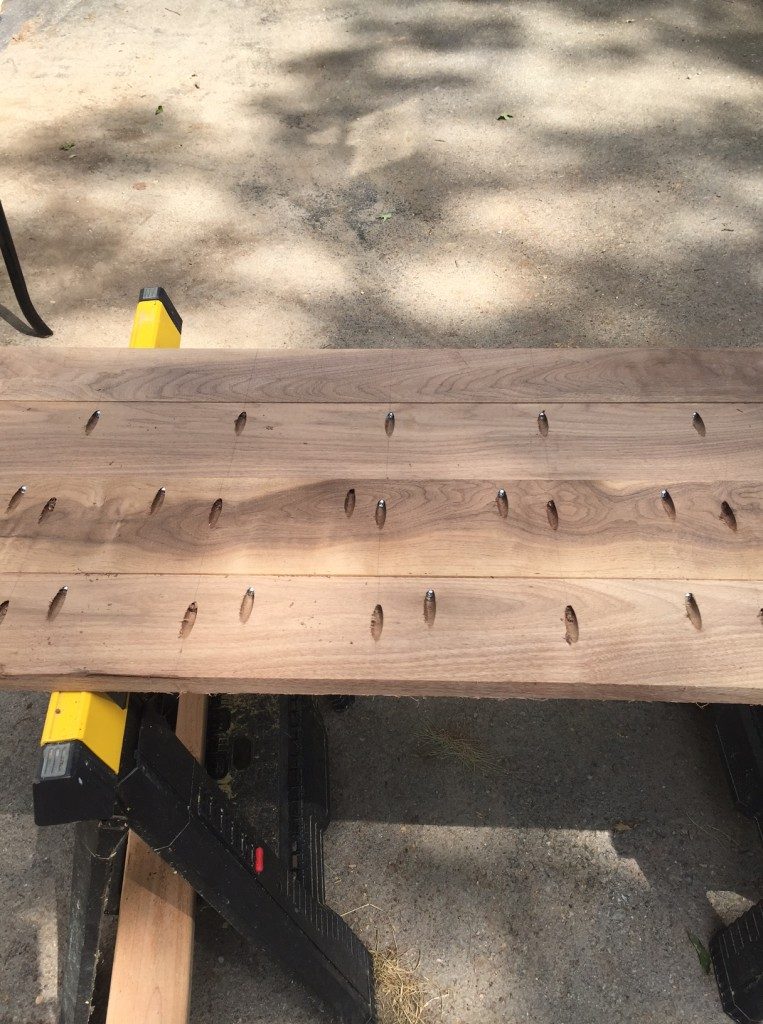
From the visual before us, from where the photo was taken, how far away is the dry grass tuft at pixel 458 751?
2.23 m

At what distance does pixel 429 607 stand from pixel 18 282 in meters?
2.65

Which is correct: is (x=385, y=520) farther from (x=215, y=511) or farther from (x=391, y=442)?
(x=215, y=511)

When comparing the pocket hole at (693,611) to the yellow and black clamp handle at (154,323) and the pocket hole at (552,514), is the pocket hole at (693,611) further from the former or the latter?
the yellow and black clamp handle at (154,323)

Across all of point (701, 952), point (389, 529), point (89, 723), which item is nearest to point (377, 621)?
point (389, 529)

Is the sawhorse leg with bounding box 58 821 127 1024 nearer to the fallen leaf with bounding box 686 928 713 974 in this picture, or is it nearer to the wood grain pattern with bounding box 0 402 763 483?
the wood grain pattern with bounding box 0 402 763 483

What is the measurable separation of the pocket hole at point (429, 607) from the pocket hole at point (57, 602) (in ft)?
2.04

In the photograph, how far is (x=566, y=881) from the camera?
202cm

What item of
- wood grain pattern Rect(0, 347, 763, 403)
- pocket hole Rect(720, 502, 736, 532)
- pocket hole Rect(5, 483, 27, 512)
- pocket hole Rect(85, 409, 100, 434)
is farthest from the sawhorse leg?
pocket hole Rect(720, 502, 736, 532)

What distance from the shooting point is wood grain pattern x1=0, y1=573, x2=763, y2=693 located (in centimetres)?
118

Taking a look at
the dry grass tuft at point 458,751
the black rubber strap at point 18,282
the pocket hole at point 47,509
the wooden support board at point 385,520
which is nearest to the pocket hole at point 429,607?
the wooden support board at point 385,520

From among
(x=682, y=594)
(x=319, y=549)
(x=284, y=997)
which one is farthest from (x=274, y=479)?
(x=284, y=997)

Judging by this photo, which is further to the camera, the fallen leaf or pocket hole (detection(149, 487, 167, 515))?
the fallen leaf

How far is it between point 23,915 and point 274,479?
1508 mm

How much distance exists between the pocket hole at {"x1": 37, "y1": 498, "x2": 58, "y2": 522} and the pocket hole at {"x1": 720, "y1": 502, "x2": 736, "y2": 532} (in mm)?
1244
